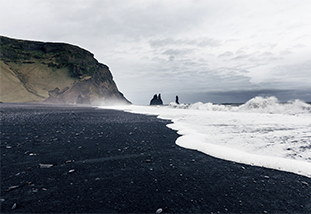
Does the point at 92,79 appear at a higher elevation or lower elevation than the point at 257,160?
higher

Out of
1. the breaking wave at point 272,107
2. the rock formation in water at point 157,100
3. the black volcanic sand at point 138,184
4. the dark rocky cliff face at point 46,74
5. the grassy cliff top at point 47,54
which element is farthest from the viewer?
the rock formation in water at point 157,100

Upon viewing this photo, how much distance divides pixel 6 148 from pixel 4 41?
98.4 meters

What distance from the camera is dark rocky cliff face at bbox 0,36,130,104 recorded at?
5875cm

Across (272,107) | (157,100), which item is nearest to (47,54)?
(157,100)

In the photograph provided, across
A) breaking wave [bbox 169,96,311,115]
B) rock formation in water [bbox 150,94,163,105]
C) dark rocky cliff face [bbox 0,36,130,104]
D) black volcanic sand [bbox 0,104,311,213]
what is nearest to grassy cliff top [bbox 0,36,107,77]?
dark rocky cliff face [bbox 0,36,130,104]

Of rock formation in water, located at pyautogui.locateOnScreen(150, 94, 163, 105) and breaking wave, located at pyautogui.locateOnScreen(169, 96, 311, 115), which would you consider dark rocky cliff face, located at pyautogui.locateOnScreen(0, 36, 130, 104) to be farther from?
breaking wave, located at pyautogui.locateOnScreen(169, 96, 311, 115)

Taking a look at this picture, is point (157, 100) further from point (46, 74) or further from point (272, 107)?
point (272, 107)

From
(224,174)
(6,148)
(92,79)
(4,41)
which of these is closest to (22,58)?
(4,41)

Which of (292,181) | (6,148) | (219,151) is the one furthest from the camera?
(219,151)

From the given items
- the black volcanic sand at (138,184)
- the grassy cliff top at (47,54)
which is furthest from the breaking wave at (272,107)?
the grassy cliff top at (47,54)

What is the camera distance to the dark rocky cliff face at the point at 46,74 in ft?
193

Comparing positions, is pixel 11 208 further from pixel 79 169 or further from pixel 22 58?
pixel 22 58

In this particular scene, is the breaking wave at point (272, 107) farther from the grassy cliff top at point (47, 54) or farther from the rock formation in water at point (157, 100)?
the rock formation in water at point (157, 100)

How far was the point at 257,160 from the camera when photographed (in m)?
3.95
